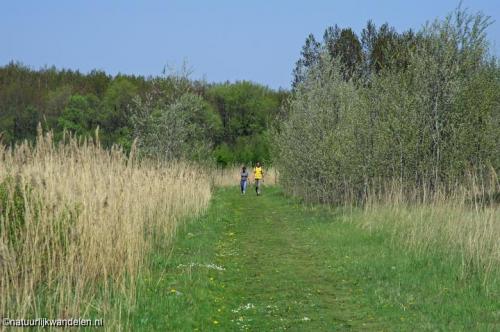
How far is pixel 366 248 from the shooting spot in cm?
1443

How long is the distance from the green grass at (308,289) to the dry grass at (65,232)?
2.11 ft

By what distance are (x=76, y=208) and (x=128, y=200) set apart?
1.45m

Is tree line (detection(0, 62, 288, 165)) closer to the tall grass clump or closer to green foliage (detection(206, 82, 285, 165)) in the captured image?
green foliage (detection(206, 82, 285, 165))

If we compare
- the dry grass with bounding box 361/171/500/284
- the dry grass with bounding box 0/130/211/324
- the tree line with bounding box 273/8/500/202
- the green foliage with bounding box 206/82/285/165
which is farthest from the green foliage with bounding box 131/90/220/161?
the green foliage with bounding box 206/82/285/165

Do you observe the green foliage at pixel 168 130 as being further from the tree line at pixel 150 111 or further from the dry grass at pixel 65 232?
the dry grass at pixel 65 232

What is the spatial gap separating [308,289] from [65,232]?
173 inches

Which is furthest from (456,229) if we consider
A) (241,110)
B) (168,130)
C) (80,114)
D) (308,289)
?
(241,110)

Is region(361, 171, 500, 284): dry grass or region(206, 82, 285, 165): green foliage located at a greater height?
region(206, 82, 285, 165): green foliage

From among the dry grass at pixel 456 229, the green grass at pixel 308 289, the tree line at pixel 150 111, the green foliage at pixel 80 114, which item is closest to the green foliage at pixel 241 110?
the tree line at pixel 150 111

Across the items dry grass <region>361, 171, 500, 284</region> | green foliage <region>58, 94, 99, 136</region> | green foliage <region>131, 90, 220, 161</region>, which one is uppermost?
green foliage <region>58, 94, 99, 136</region>

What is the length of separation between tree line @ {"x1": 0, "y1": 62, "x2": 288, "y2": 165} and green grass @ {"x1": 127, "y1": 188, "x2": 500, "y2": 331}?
13.3 meters

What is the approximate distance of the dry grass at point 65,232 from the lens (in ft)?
23.7

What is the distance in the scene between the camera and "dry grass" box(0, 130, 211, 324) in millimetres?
7223

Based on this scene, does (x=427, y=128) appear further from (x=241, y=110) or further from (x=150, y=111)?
(x=241, y=110)
